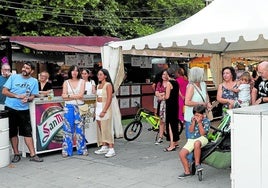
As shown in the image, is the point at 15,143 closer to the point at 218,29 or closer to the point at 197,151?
the point at 197,151

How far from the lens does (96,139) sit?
8.53m

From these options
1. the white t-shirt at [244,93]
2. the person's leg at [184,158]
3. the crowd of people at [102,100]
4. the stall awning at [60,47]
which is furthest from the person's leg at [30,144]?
the white t-shirt at [244,93]

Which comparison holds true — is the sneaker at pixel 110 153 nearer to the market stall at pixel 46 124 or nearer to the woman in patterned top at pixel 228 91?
the market stall at pixel 46 124

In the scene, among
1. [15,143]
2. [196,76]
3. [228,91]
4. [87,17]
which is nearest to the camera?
[196,76]

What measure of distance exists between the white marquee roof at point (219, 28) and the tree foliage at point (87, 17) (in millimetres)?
7642

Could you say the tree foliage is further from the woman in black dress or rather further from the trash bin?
the trash bin

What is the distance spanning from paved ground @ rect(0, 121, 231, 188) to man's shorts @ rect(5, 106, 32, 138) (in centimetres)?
56

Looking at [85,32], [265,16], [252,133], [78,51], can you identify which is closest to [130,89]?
[78,51]

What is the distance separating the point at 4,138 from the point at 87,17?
10479 mm

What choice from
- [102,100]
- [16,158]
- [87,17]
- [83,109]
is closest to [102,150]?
[83,109]

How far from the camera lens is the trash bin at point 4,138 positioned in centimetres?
682

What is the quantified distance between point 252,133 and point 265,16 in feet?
9.82

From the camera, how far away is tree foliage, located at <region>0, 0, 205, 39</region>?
1509cm

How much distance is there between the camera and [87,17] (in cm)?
1656
